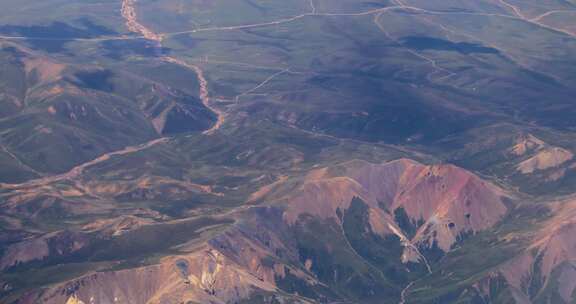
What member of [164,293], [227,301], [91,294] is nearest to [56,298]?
[91,294]

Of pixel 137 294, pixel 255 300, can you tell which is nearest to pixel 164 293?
pixel 137 294

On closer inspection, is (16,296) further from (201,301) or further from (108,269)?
(201,301)

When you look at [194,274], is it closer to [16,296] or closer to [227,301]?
[227,301]

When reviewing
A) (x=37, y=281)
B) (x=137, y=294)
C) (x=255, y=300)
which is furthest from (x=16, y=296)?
(x=255, y=300)

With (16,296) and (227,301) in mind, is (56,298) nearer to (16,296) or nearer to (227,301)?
(16,296)

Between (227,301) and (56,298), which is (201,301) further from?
(56,298)

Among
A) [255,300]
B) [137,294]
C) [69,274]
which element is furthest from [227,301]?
[69,274]
